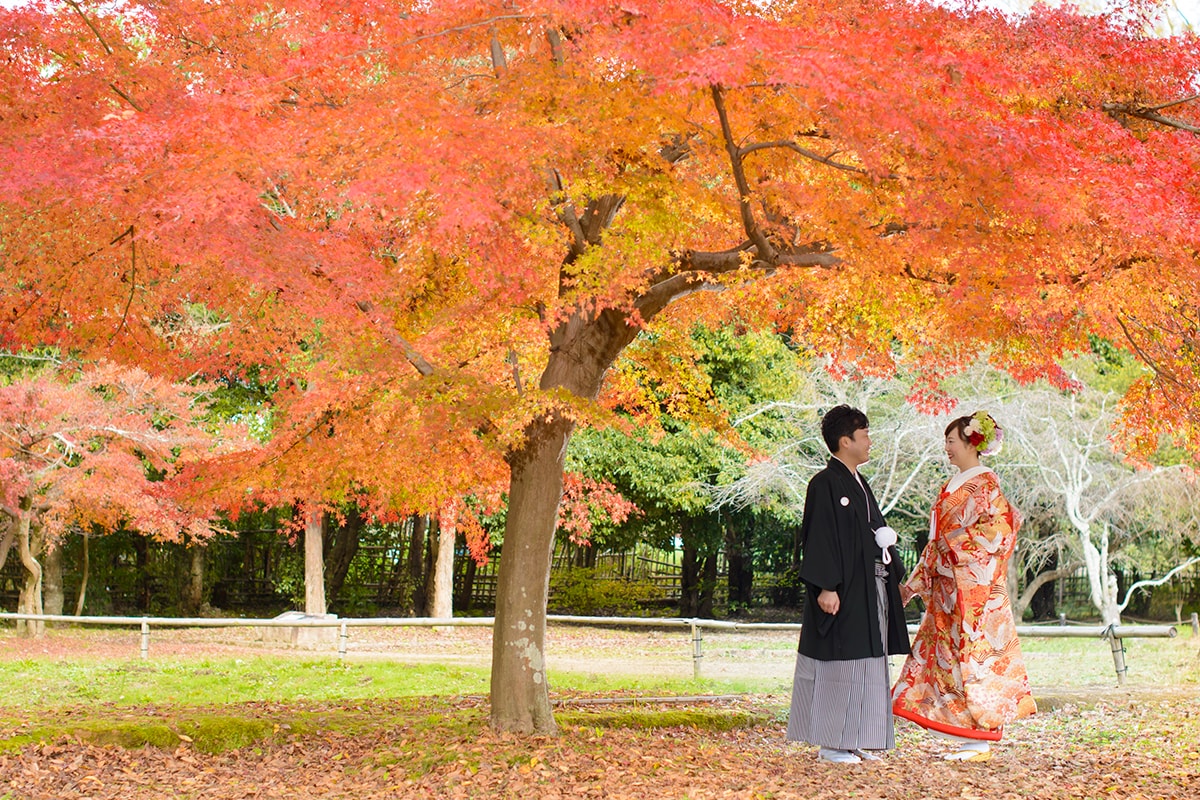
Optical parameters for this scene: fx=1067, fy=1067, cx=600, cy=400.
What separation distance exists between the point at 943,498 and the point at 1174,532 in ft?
46.0

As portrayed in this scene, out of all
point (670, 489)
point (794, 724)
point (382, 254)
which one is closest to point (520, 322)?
point (382, 254)

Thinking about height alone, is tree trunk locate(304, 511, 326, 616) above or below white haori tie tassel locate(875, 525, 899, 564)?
below

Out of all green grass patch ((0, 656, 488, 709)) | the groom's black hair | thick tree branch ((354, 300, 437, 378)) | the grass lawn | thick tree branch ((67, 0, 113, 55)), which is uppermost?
thick tree branch ((67, 0, 113, 55))

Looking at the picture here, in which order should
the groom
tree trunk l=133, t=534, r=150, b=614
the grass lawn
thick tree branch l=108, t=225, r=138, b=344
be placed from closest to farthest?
the grass lawn
the groom
thick tree branch l=108, t=225, r=138, b=344
tree trunk l=133, t=534, r=150, b=614

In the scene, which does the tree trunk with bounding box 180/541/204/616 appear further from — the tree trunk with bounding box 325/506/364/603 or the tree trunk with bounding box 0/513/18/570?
the tree trunk with bounding box 0/513/18/570

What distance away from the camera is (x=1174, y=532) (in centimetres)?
1680

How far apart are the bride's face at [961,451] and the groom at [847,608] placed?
423 millimetres

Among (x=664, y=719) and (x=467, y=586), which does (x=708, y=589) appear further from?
(x=664, y=719)

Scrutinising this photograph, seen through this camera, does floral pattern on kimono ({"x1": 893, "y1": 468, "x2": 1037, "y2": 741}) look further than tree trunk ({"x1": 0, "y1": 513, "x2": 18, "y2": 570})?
No

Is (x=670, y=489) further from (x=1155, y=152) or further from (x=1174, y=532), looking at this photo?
(x=1155, y=152)

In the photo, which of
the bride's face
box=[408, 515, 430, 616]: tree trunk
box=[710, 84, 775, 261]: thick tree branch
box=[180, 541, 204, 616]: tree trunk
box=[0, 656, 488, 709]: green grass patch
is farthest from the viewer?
box=[408, 515, 430, 616]: tree trunk

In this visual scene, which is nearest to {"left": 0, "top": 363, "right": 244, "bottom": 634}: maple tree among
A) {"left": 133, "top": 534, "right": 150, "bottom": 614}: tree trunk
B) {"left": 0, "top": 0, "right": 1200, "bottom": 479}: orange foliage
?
{"left": 133, "top": 534, "right": 150, "bottom": 614}: tree trunk

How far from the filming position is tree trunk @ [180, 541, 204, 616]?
18.9m

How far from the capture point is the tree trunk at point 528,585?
19.3ft
